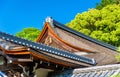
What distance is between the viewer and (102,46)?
19.0m

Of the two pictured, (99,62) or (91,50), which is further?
(91,50)

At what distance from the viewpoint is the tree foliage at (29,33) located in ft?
111

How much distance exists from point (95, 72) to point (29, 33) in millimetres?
25297

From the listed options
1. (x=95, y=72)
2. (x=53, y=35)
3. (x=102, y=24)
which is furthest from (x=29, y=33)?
(x=95, y=72)

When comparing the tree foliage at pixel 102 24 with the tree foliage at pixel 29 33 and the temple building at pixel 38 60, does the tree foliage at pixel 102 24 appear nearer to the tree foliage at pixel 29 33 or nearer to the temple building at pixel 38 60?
the tree foliage at pixel 29 33

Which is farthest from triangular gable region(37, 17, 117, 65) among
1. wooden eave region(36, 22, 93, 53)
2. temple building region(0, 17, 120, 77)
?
temple building region(0, 17, 120, 77)

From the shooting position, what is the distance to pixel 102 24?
2620cm

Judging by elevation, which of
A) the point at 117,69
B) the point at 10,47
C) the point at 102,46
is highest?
the point at 102,46

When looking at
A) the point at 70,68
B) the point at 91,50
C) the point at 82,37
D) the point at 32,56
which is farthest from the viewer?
the point at 82,37

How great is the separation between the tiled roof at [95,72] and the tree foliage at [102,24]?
15118mm

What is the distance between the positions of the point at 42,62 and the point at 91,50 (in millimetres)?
6537

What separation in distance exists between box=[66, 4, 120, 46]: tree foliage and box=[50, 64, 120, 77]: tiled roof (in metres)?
15.1

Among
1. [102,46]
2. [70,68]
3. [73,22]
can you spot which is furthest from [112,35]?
[70,68]

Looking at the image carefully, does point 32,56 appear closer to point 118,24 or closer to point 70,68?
point 70,68
